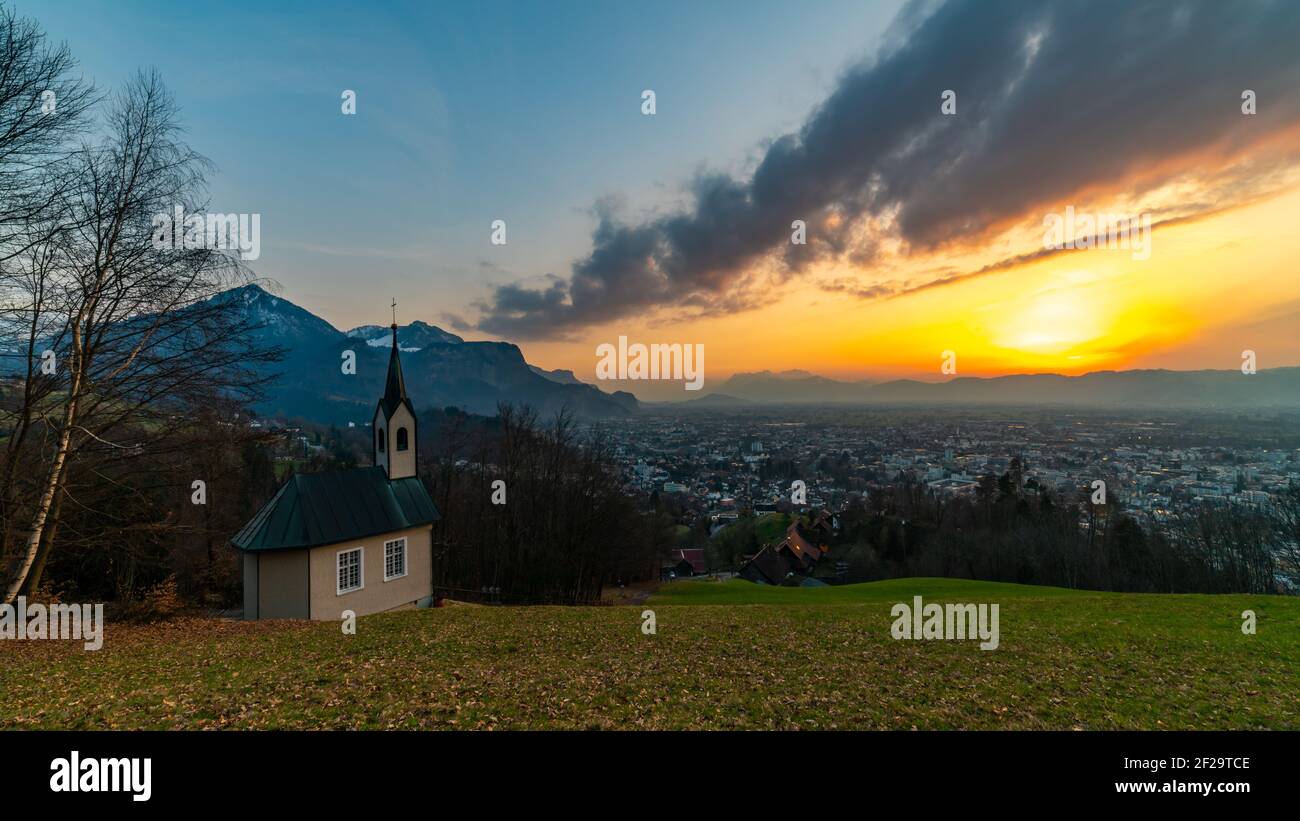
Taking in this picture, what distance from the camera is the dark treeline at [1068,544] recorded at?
33719 mm

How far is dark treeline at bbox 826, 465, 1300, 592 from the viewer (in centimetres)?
3372

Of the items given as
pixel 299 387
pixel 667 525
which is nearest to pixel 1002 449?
pixel 667 525

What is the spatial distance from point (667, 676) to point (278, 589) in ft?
57.5

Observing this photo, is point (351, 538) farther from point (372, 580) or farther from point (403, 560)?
point (403, 560)

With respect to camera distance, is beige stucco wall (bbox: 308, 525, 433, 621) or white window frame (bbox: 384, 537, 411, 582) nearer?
beige stucco wall (bbox: 308, 525, 433, 621)

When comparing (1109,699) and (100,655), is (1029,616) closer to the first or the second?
(1109,699)

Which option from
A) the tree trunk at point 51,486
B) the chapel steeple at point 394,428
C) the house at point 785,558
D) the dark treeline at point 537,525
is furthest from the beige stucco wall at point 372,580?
the house at point 785,558

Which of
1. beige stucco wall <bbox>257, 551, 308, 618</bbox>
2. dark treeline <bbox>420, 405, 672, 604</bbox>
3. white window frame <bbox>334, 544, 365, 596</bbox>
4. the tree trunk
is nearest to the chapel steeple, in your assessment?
white window frame <bbox>334, 544, 365, 596</bbox>

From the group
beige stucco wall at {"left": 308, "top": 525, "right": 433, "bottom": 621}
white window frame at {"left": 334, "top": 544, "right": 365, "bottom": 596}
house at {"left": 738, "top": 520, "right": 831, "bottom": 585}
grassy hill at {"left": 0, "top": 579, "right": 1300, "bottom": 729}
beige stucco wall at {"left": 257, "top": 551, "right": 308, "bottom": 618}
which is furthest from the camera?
house at {"left": 738, "top": 520, "right": 831, "bottom": 585}

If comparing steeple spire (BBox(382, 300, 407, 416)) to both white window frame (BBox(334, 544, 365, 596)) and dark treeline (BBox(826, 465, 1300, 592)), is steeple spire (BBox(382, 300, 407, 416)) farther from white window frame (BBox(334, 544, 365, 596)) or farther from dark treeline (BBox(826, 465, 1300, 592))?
dark treeline (BBox(826, 465, 1300, 592))

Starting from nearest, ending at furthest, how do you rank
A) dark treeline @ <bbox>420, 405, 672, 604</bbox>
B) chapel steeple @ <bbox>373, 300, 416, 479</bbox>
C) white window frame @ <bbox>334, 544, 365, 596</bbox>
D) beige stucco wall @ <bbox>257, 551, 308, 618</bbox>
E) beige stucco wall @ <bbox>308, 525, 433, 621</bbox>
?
beige stucco wall @ <bbox>257, 551, 308, 618</bbox> → beige stucco wall @ <bbox>308, 525, 433, 621</bbox> → white window frame @ <bbox>334, 544, 365, 596</bbox> → chapel steeple @ <bbox>373, 300, 416, 479</bbox> → dark treeline @ <bbox>420, 405, 672, 604</bbox>

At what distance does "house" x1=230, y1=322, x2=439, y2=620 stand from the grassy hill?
12.6ft

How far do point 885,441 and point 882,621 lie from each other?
371 feet

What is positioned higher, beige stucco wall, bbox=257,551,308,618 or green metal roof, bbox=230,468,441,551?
green metal roof, bbox=230,468,441,551
